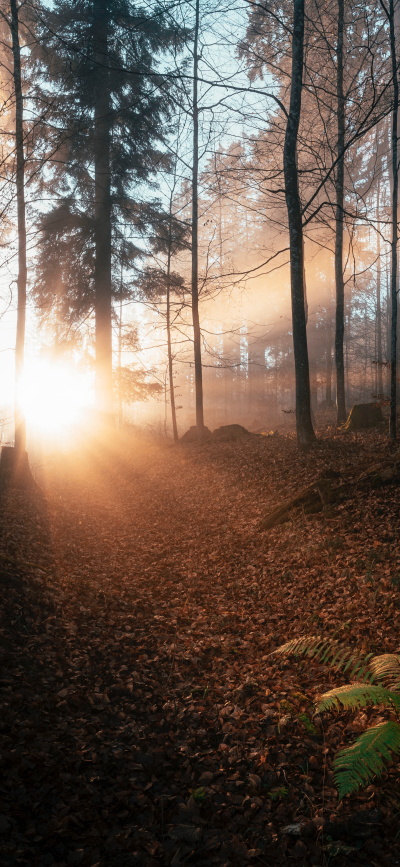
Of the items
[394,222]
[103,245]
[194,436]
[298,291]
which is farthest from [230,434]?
[394,222]

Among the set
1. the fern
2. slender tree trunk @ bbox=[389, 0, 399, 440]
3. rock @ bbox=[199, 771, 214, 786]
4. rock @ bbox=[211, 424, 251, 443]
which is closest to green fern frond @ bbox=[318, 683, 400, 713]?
the fern

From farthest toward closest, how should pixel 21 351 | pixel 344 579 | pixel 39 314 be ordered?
pixel 39 314
pixel 21 351
pixel 344 579

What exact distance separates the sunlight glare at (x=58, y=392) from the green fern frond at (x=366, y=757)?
61.2 ft

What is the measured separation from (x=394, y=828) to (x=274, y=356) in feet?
127

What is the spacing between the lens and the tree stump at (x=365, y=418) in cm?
1366

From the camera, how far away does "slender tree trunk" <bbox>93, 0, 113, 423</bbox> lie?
16.9 meters

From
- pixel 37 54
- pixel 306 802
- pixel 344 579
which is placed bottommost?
pixel 306 802

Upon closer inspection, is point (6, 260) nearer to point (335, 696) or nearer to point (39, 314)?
point (39, 314)

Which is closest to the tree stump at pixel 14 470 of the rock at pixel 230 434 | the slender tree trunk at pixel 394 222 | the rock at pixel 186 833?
the rock at pixel 230 434

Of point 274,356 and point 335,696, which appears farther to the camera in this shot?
point 274,356

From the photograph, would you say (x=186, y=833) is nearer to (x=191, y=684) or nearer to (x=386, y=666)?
(x=191, y=684)

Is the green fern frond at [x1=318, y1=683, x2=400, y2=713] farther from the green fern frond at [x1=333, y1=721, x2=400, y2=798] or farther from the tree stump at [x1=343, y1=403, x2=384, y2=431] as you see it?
the tree stump at [x1=343, y1=403, x2=384, y2=431]

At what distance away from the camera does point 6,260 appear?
10.8 metres

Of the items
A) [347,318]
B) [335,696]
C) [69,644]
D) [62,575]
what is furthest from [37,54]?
[347,318]
